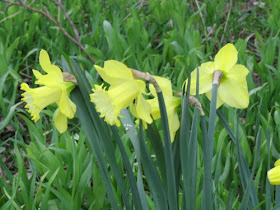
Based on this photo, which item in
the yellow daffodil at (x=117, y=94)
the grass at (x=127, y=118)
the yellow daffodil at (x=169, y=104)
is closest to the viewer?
the yellow daffodil at (x=117, y=94)

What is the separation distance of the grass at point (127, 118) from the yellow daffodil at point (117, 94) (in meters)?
0.12

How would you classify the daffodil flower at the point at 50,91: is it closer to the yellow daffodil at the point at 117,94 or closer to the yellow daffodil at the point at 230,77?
the yellow daffodil at the point at 117,94

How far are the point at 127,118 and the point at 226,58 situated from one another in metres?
0.25

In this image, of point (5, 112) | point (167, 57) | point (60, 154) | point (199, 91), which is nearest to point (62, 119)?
point (199, 91)

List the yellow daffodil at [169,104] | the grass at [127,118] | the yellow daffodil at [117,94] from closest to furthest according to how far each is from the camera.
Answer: the yellow daffodil at [117,94] → the yellow daffodil at [169,104] → the grass at [127,118]

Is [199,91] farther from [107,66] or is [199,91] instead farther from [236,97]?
[107,66]

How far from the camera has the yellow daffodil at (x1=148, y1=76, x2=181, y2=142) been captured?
81cm

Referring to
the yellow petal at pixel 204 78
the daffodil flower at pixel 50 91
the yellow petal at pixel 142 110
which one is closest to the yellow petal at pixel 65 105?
the daffodil flower at pixel 50 91

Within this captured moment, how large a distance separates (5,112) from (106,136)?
132 cm

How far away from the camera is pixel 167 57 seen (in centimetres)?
265

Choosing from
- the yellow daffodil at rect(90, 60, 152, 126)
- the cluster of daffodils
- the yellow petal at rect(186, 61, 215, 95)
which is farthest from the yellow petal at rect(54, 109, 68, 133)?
the yellow petal at rect(186, 61, 215, 95)

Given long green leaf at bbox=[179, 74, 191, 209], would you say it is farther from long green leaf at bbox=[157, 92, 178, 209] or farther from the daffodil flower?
the daffodil flower

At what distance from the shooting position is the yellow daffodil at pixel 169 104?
0.81 meters

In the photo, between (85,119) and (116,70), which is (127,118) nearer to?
(85,119)
